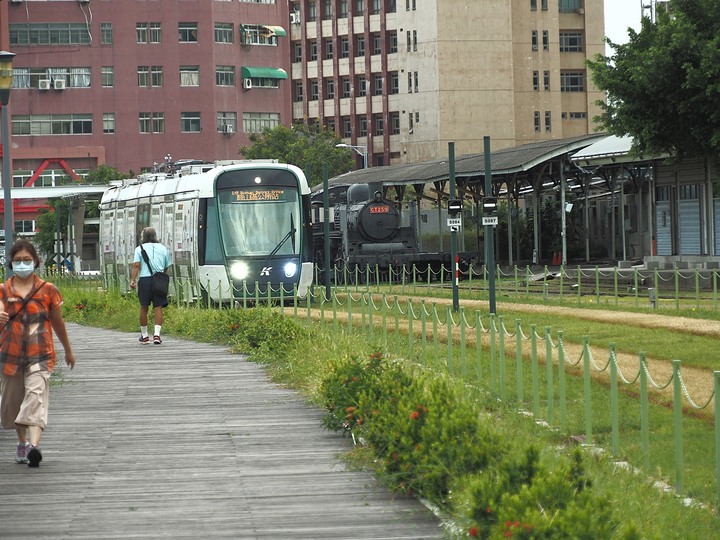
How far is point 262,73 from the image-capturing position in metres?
98.8

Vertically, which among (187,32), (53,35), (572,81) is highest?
(187,32)

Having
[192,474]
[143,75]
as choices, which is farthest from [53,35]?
[192,474]

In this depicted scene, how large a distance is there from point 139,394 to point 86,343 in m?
8.74

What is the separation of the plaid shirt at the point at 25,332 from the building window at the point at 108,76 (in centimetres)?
8527

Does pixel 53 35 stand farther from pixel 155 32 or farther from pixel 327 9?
pixel 327 9

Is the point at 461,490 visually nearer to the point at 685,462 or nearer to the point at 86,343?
the point at 685,462

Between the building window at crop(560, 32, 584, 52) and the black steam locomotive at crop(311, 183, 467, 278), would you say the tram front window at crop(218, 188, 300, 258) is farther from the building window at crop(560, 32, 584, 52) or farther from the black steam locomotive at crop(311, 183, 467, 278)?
the building window at crop(560, 32, 584, 52)

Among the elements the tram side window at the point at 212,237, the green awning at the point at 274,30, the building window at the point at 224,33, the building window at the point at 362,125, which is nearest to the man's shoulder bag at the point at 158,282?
the tram side window at the point at 212,237

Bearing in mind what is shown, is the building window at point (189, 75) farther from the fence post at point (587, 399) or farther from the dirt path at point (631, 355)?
the fence post at point (587, 399)

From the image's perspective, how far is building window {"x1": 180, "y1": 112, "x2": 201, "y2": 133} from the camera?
319 ft

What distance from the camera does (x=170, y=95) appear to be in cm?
9669

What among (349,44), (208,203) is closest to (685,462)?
(208,203)

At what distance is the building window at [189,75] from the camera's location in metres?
97.1

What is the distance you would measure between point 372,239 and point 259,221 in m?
16.2
